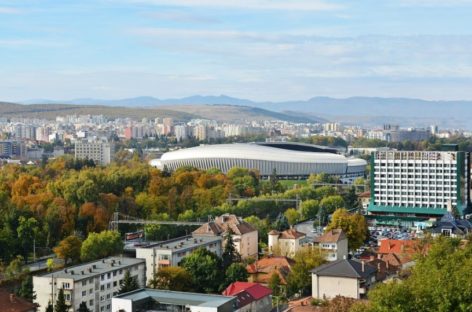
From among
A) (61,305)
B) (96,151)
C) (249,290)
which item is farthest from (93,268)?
(96,151)

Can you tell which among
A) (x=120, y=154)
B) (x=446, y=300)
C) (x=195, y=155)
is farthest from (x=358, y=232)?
(x=120, y=154)

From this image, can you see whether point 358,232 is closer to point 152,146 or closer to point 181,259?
point 181,259

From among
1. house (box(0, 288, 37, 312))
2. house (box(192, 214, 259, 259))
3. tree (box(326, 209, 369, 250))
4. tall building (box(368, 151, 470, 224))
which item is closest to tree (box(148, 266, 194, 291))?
house (box(0, 288, 37, 312))

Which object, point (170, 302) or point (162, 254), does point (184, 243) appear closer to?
point (162, 254)

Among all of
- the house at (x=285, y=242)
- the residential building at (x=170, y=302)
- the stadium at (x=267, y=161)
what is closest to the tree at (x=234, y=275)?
the residential building at (x=170, y=302)

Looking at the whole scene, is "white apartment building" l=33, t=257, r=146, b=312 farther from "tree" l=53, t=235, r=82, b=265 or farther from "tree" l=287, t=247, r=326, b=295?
"tree" l=287, t=247, r=326, b=295

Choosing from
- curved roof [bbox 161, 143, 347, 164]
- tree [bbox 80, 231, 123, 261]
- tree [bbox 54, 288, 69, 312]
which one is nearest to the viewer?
tree [bbox 54, 288, 69, 312]
